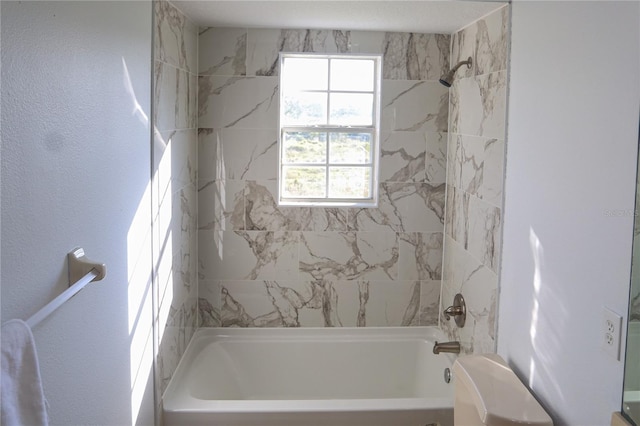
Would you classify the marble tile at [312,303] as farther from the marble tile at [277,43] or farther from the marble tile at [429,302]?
the marble tile at [277,43]

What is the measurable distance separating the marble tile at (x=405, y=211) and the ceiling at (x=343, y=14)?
36.8 inches

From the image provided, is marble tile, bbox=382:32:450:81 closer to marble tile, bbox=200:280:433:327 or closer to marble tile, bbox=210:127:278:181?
marble tile, bbox=210:127:278:181

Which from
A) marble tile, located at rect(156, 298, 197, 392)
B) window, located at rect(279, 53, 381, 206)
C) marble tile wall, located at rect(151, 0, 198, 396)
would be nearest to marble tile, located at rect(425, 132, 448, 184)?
window, located at rect(279, 53, 381, 206)

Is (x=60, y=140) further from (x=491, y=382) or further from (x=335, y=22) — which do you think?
(x=335, y=22)

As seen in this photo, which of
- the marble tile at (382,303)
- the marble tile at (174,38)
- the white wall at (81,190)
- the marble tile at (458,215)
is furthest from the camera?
the marble tile at (382,303)

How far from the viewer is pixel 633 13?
1629mm

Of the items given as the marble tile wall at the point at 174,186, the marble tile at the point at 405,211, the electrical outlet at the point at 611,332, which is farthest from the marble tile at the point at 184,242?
the electrical outlet at the point at 611,332

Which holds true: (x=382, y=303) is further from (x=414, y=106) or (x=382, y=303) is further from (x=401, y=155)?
(x=414, y=106)

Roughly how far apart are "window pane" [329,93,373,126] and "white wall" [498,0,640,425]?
128 centimetres

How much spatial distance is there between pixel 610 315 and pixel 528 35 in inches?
48.5

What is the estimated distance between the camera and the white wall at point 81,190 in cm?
139

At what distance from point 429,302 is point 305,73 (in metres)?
1.61

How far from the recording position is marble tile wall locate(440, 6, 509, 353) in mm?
Result: 2757

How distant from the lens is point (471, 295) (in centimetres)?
314
